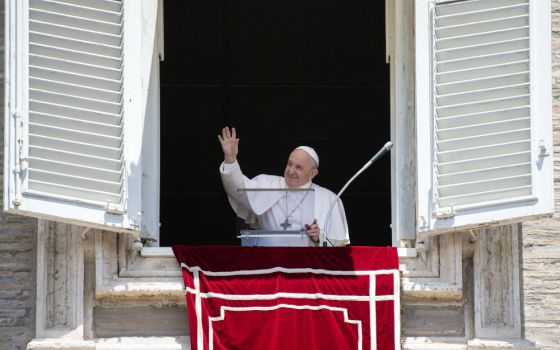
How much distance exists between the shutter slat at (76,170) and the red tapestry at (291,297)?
54 centimetres

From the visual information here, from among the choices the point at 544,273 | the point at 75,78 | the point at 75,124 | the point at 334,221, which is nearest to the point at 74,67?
the point at 75,78

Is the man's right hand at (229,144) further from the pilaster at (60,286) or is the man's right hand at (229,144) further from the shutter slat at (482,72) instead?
the shutter slat at (482,72)

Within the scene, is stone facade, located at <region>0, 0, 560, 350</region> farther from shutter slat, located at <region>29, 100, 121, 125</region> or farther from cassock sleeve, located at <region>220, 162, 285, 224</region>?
cassock sleeve, located at <region>220, 162, 285, 224</region>

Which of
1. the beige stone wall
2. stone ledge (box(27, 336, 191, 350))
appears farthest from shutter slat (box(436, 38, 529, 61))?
stone ledge (box(27, 336, 191, 350))

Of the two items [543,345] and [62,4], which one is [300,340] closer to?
[543,345]

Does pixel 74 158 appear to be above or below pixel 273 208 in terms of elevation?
above

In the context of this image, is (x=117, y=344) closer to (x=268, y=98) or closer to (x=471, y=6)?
(x=471, y=6)

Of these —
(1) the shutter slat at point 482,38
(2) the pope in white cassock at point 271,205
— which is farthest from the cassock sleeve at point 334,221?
(1) the shutter slat at point 482,38

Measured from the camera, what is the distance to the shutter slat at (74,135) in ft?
33.4

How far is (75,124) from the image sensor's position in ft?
33.7

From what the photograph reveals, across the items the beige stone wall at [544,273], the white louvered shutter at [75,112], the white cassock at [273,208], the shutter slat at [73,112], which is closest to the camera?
the white louvered shutter at [75,112]

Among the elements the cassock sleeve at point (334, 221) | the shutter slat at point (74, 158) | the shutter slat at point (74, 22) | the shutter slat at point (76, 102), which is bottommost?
the cassock sleeve at point (334, 221)

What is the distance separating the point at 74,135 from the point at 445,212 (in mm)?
1855

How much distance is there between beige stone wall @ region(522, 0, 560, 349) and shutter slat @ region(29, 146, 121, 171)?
7.43 ft
